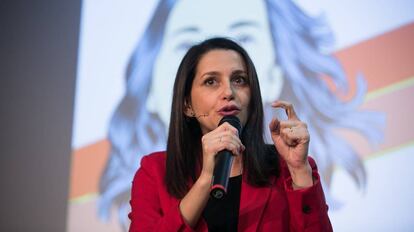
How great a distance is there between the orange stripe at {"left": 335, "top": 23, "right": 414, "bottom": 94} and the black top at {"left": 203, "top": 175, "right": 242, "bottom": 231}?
122 cm

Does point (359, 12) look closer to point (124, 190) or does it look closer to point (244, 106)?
point (244, 106)

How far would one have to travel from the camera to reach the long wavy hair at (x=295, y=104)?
7.21ft

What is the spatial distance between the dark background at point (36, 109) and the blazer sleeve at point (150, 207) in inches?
48.8

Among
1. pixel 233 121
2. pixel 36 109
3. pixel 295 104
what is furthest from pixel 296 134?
pixel 36 109

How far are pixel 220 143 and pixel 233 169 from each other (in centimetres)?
40

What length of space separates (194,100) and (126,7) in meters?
1.37

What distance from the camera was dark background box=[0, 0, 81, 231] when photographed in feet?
8.22

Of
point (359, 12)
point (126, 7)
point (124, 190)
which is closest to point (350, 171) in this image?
point (359, 12)

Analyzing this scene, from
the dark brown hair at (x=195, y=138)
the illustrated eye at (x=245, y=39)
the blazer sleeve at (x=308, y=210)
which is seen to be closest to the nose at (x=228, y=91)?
the dark brown hair at (x=195, y=138)

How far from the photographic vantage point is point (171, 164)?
141 centimetres

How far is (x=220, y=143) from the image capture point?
101 cm

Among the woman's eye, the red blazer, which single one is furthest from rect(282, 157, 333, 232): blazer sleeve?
the woman's eye

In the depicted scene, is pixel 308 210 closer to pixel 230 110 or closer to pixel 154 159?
pixel 230 110

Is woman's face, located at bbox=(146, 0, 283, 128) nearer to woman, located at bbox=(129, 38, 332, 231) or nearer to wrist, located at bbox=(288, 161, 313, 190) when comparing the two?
woman, located at bbox=(129, 38, 332, 231)
